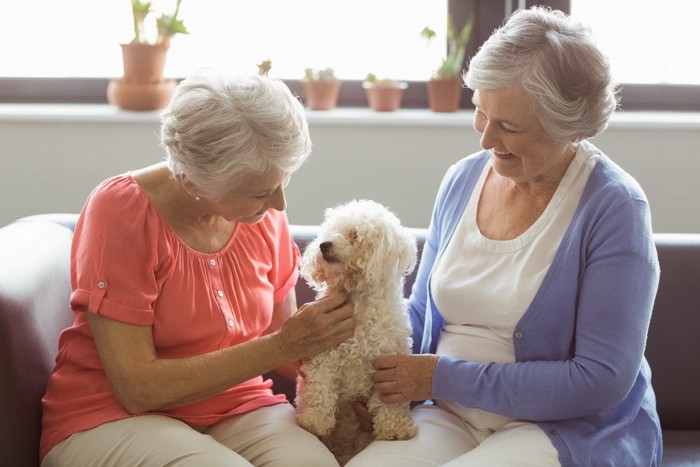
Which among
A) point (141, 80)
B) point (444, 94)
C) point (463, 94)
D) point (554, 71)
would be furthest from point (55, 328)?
point (463, 94)

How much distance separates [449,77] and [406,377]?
1.53 meters

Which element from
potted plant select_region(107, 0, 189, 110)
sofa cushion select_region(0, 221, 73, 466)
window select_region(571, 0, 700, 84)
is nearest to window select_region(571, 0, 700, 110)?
window select_region(571, 0, 700, 84)

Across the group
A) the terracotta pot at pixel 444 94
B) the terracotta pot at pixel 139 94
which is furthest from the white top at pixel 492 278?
the terracotta pot at pixel 139 94

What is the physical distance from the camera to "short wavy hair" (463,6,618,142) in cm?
178

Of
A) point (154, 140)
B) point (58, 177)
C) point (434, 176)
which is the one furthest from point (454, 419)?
point (58, 177)

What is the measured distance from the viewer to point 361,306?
6.31 ft

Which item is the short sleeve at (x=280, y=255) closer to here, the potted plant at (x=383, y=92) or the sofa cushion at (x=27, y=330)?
the sofa cushion at (x=27, y=330)

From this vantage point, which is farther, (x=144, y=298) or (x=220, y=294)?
(x=220, y=294)

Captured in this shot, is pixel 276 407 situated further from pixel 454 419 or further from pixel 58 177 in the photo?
pixel 58 177

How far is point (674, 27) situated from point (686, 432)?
1617mm

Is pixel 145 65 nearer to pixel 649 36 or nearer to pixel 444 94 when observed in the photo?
pixel 444 94

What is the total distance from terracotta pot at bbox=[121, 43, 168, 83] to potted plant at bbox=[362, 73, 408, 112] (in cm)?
72

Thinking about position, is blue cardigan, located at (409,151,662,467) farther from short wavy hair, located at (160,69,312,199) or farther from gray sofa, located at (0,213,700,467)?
short wavy hair, located at (160,69,312,199)

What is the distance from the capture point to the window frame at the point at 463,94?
126 inches
